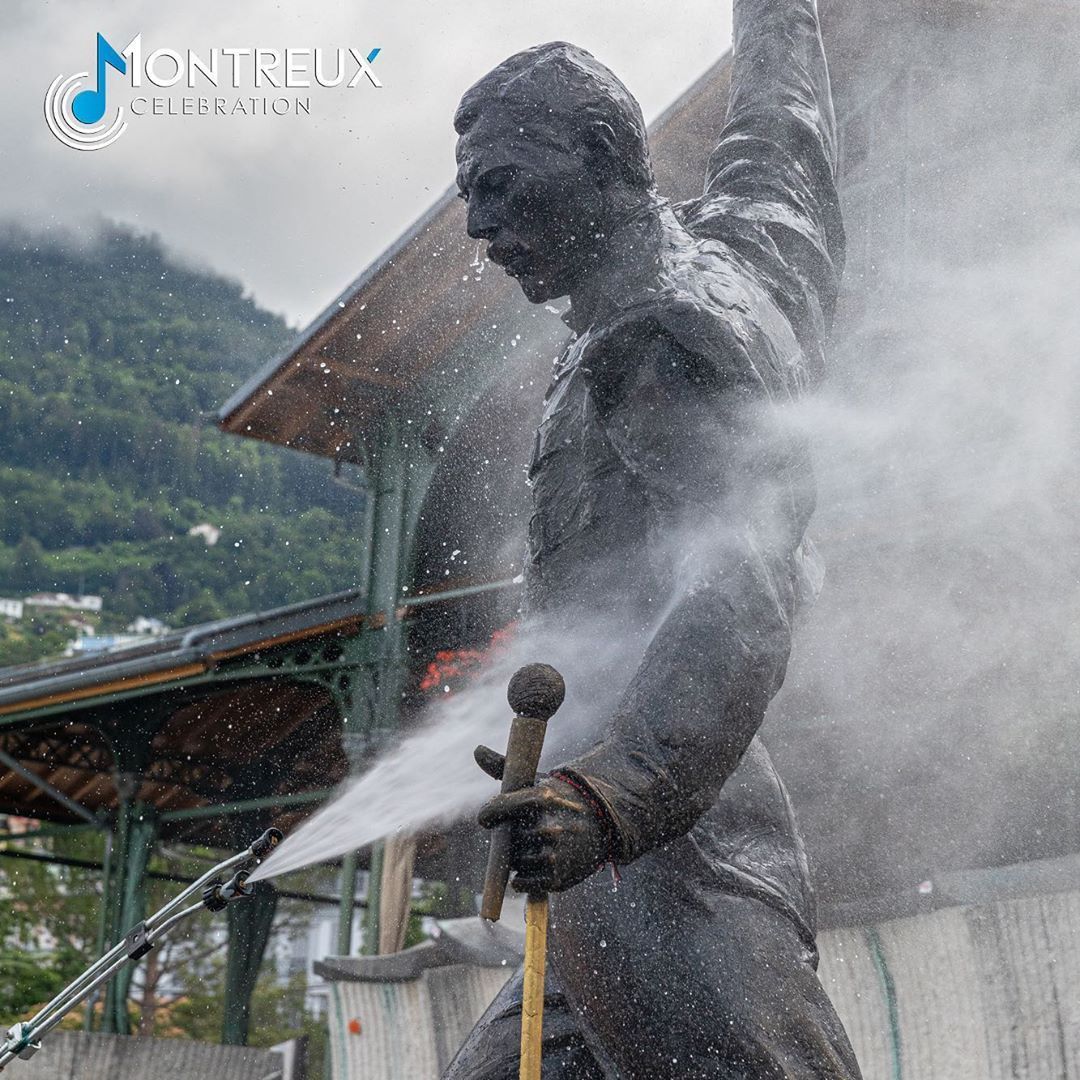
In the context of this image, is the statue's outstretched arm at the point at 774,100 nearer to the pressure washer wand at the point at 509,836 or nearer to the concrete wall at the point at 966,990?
the pressure washer wand at the point at 509,836

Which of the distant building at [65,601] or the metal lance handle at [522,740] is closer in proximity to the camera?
the metal lance handle at [522,740]

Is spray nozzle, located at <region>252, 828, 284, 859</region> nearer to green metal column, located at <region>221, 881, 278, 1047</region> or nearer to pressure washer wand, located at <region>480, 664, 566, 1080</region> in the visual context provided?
pressure washer wand, located at <region>480, 664, 566, 1080</region>

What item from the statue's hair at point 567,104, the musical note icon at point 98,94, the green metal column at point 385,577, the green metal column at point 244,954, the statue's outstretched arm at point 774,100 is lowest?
the statue's hair at point 567,104

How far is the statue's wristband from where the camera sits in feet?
5.01

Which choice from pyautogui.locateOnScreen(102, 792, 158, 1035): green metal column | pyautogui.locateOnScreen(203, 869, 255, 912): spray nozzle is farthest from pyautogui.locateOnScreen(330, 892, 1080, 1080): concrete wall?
pyautogui.locateOnScreen(102, 792, 158, 1035): green metal column

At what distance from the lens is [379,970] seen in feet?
23.7

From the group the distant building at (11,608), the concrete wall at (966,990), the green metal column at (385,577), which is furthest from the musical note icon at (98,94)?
the distant building at (11,608)

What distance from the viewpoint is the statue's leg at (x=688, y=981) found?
67.5 inches

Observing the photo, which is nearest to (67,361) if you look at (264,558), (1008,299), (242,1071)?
(264,558)

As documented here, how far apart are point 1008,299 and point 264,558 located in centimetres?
3568

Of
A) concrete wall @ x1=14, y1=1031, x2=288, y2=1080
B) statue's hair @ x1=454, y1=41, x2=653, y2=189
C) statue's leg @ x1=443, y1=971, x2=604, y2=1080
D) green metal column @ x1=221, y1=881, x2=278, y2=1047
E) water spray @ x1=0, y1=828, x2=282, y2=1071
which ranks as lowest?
statue's leg @ x1=443, y1=971, x2=604, y2=1080

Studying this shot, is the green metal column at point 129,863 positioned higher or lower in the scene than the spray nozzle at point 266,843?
higher

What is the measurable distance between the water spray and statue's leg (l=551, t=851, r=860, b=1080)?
972mm

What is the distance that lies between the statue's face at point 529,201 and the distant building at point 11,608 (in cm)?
4745
